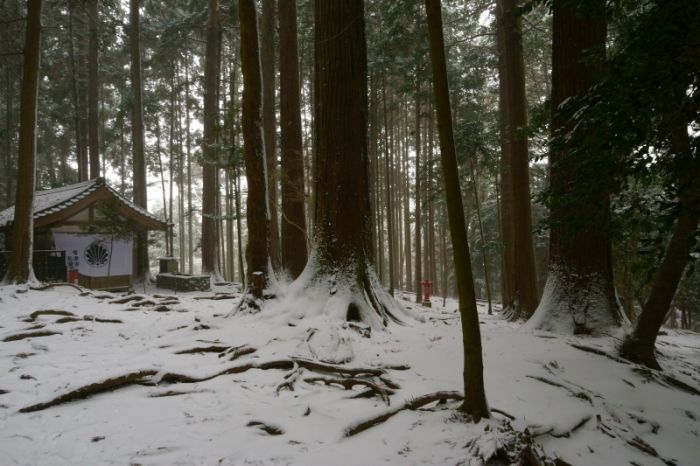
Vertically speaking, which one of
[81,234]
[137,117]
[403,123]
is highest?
[403,123]

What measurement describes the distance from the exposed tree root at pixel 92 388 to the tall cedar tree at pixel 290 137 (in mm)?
6229

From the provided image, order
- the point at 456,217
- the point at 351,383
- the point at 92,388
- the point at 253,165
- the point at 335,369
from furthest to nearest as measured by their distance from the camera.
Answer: the point at 253,165, the point at 335,369, the point at 351,383, the point at 92,388, the point at 456,217

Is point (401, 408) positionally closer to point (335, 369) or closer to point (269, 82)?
point (335, 369)

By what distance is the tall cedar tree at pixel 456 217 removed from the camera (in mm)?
2566

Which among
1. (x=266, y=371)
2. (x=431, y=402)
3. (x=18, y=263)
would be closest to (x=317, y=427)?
(x=431, y=402)

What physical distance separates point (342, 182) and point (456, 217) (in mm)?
3365

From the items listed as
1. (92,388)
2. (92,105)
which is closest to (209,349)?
(92,388)

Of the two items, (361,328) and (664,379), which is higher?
(361,328)

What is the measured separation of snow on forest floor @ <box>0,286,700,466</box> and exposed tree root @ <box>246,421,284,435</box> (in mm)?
18

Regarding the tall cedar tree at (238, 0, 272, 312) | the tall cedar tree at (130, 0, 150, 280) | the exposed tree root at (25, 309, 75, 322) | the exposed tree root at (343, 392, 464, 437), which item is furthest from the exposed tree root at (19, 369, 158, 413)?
the tall cedar tree at (130, 0, 150, 280)

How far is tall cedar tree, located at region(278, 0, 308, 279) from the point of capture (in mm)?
9633

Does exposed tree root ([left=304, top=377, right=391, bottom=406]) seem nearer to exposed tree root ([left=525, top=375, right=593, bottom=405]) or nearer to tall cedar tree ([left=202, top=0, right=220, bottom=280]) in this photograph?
exposed tree root ([left=525, top=375, right=593, bottom=405])

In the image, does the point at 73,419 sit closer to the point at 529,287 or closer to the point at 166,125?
the point at 529,287

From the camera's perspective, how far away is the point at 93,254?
14852mm
